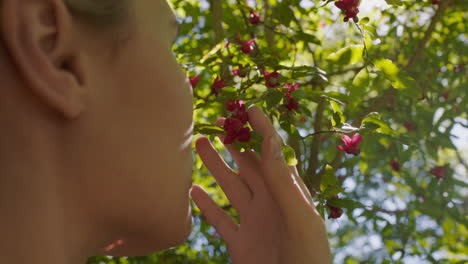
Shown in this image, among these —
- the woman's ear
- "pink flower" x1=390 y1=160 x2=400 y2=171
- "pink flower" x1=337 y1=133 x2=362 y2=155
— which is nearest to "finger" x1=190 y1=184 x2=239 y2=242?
"pink flower" x1=337 y1=133 x2=362 y2=155

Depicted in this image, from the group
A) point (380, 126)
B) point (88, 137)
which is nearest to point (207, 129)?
point (380, 126)

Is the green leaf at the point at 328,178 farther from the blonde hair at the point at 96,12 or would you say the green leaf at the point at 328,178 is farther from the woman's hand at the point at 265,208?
the blonde hair at the point at 96,12

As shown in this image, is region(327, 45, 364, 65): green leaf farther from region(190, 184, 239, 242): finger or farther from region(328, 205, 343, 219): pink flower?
region(190, 184, 239, 242): finger

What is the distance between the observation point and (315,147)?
8.48 feet

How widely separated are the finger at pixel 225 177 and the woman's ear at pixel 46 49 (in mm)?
657

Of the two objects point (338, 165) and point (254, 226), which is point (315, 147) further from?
point (254, 226)

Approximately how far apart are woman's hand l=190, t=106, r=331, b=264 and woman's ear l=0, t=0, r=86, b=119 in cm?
59

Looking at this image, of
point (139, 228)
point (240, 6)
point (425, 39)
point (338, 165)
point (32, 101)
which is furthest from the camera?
point (425, 39)

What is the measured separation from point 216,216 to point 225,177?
0.39ft

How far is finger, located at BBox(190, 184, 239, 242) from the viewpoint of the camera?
1.48 meters

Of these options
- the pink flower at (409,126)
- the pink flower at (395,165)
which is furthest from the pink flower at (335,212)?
the pink flower at (409,126)

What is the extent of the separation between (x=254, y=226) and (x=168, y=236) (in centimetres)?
51

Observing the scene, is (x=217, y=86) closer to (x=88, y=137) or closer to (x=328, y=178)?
(x=328, y=178)

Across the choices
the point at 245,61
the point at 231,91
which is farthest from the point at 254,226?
the point at 245,61
